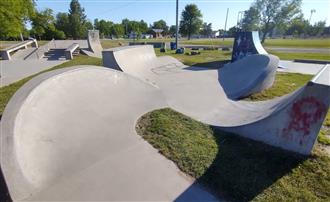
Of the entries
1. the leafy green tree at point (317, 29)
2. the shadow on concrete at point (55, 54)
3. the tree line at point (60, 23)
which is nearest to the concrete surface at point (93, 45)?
the shadow on concrete at point (55, 54)

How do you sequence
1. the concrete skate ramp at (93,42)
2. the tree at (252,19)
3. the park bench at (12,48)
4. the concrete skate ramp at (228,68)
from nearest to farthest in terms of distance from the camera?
the concrete skate ramp at (228,68)
the park bench at (12,48)
the concrete skate ramp at (93,42)
the tree at (252,19)

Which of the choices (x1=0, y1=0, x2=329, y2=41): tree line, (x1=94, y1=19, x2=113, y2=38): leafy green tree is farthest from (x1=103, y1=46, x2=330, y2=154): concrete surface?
(x1=94, y1=19, x2=113, y2=38): leafy green tree

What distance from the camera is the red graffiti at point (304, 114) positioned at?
3793mm

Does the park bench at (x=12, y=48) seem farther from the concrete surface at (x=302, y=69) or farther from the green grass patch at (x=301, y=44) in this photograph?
the green grass patch at (x=301, y=44)

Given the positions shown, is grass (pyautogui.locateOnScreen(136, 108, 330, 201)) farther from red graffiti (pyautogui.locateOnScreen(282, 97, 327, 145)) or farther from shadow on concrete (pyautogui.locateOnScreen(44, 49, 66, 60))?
shadow on concrete (pyautogui.locateOnScreen(44, 49, 66, 60))

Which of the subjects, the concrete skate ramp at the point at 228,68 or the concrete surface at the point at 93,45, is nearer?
the concrete skate ramp at the point at 228,68

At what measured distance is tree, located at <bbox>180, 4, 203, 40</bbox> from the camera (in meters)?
52.8

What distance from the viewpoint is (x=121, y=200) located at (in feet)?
10.3

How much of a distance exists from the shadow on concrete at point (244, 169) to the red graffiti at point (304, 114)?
23.1 inches

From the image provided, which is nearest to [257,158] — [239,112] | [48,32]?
[239,112]

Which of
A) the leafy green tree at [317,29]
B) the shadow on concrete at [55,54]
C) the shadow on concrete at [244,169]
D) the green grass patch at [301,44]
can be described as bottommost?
the shadow on concrete at [244,169]

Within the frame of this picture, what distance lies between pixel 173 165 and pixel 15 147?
2875 mm

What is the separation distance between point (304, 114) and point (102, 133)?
454 cm

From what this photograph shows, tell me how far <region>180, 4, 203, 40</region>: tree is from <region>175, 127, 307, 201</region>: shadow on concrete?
54660 millimetres
